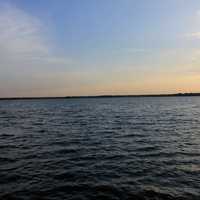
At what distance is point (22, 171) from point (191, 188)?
7.82 metres

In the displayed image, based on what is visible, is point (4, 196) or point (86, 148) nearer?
point (4, 196)

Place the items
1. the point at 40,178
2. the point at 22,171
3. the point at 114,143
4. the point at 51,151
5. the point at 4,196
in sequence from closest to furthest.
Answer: the point at 4,196 → the point at 40,178 → the point at 22,171 → the point at 51,151 → the point at 114,143

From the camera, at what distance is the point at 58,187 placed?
10.3 metres

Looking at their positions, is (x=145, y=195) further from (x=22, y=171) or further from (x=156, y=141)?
(x=156, y=141)

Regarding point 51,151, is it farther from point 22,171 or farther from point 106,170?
point 106,170

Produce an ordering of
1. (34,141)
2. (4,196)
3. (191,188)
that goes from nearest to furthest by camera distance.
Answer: (4,196) < (191,188) < (34,141)

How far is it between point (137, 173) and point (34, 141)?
1150 centimetres

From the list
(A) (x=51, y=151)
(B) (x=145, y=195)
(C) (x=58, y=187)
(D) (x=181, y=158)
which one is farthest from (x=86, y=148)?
(B) (x=145, y=195)

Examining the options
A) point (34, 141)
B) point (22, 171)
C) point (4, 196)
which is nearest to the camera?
point (4, 196)

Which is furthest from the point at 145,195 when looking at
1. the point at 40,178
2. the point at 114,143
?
the point at 114,143

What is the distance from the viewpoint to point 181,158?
48.7ft

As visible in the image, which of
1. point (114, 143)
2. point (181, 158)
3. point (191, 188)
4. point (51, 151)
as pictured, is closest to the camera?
point (191, 188)

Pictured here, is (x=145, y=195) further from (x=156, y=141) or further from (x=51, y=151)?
(x=156, y=141)

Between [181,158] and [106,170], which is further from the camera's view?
[181,158]
